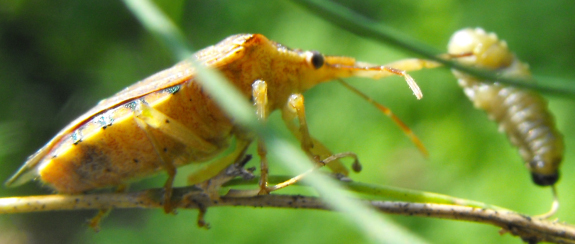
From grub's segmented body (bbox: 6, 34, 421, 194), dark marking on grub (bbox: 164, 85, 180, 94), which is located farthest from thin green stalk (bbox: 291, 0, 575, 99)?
dark marking on grub (bbox: 164, 85, 180, 94)

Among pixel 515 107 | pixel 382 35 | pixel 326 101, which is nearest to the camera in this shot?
pixel 382 35

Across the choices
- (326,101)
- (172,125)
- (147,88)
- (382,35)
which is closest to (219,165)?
(172,125)

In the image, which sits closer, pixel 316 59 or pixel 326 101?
pixel 316 59

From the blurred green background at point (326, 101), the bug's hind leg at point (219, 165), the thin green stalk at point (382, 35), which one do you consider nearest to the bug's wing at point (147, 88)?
the bug's hind leg at point (219, 165)

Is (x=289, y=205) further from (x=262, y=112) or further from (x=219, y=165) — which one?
(x=219, y=165)

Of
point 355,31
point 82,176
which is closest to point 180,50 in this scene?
point 355,31

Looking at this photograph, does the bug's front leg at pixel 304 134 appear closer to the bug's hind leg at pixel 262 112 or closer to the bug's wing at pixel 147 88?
the bug's hind leg at pixel 262 112

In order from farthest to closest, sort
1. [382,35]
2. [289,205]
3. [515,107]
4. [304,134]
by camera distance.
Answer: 1. [515,107]
2. [304,134]
3. [289,205]
4. [382,35]
